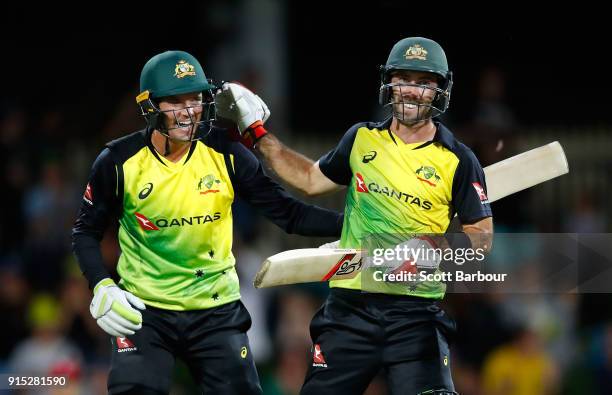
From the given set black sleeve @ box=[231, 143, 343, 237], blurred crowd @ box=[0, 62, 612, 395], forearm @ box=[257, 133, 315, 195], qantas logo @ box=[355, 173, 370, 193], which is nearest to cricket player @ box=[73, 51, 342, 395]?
black sleeve @ box=[231, 143, 343, 237]

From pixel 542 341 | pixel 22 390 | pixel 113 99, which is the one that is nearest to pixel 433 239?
pixel 22 390

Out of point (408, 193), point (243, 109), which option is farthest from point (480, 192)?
point (243, 109)

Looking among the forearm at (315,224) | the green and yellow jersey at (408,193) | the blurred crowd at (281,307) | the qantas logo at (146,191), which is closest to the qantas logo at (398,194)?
the green and yellow jersey at (408,193)

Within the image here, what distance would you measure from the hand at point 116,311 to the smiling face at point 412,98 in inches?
55.0

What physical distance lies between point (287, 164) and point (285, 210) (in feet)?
0.83

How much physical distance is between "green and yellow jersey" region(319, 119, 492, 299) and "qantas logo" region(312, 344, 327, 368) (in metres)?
0.29

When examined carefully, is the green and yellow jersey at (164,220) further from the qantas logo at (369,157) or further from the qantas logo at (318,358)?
Answer: the qantas logo at (369,157)

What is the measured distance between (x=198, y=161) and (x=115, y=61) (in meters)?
6.76

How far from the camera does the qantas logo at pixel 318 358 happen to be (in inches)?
223

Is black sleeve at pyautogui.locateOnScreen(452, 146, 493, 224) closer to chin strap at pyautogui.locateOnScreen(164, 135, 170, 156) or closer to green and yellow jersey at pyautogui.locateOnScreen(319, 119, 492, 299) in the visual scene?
green and yellow jersey at pyautogui.locateOnScreen(319, 119, 492, 299)

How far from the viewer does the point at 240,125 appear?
604 centimetres

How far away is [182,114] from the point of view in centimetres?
558

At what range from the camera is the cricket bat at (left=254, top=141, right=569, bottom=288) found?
5.64 metres

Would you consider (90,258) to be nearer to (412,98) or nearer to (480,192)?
(412,98)
